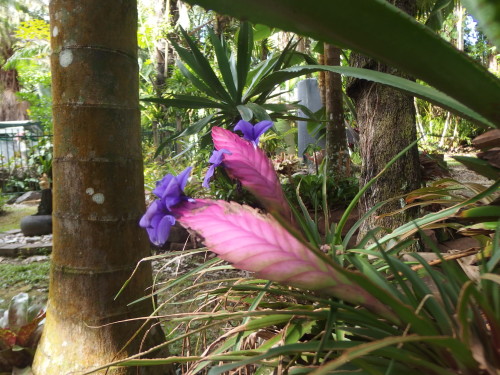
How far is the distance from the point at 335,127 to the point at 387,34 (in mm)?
2568

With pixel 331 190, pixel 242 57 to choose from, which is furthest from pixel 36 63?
pixel 331 190

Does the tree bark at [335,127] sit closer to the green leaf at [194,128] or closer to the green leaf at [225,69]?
the green leaf at [225,69]

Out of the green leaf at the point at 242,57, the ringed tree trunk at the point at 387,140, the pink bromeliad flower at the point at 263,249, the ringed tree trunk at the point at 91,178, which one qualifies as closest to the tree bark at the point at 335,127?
the green leaf at the point at 242,57

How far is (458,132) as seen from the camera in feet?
28.1

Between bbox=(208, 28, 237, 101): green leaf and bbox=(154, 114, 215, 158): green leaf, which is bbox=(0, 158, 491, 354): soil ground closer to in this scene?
bbox=(154, 114, 215, 158): green leaf

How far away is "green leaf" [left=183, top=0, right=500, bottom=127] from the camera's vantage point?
33cm

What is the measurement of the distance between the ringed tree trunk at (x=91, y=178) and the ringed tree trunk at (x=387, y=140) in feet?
2.80

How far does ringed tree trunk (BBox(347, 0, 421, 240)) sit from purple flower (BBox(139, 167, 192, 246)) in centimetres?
100

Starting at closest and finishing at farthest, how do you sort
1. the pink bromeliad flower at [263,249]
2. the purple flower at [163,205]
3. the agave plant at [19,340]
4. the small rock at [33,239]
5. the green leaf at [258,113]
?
the pink bromeliad flower at [263,249], the purple flower at [163,205], the agave plant at [19,340], the green leaf at [258,113], the small rock at [33,239]

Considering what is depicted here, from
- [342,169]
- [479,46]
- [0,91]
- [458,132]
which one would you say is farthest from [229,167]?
[0,91]

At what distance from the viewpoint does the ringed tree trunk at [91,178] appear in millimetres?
882

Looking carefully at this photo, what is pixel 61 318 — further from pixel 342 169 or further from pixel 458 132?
pixel 458 132

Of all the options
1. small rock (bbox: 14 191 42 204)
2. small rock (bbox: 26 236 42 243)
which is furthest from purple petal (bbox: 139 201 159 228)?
small rock (bbox: 14 191 42 204)

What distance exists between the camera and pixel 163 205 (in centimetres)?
47
